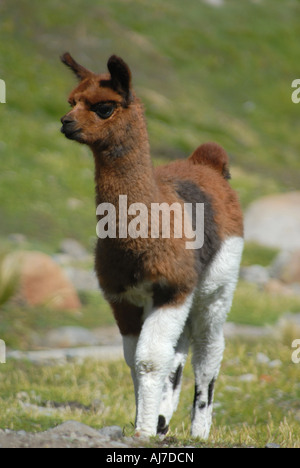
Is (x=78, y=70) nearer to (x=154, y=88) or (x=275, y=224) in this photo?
(x=275, y=224)

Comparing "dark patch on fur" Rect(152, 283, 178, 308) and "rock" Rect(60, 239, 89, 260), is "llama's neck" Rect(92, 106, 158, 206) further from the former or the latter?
"rock" Rect(60, 239, 89, 260)

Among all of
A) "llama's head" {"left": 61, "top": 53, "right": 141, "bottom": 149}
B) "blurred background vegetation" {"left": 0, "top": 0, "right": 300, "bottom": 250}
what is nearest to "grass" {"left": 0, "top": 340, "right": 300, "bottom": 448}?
"llama's head" {"left": 61, "top": 53, "right": 141, "bottom": 149}

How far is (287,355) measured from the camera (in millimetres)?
10648

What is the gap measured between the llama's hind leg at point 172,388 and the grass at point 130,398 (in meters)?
0.17

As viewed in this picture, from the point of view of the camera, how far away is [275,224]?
78.3ft

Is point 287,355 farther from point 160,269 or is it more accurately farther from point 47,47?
point 47,47

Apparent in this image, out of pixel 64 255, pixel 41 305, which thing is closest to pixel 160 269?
pixel 41 305

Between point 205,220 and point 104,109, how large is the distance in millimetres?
1417

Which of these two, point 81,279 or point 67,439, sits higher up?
point 81,279

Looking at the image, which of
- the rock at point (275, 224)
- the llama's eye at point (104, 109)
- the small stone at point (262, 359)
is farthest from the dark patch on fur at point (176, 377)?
A: the rock at point (275, 224)

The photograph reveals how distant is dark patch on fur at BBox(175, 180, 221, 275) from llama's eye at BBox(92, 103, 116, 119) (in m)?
1.08

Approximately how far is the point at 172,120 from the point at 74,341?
26.3m

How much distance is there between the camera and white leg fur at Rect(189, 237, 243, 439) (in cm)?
659

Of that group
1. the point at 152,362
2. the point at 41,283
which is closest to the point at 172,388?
the point at 152,362
